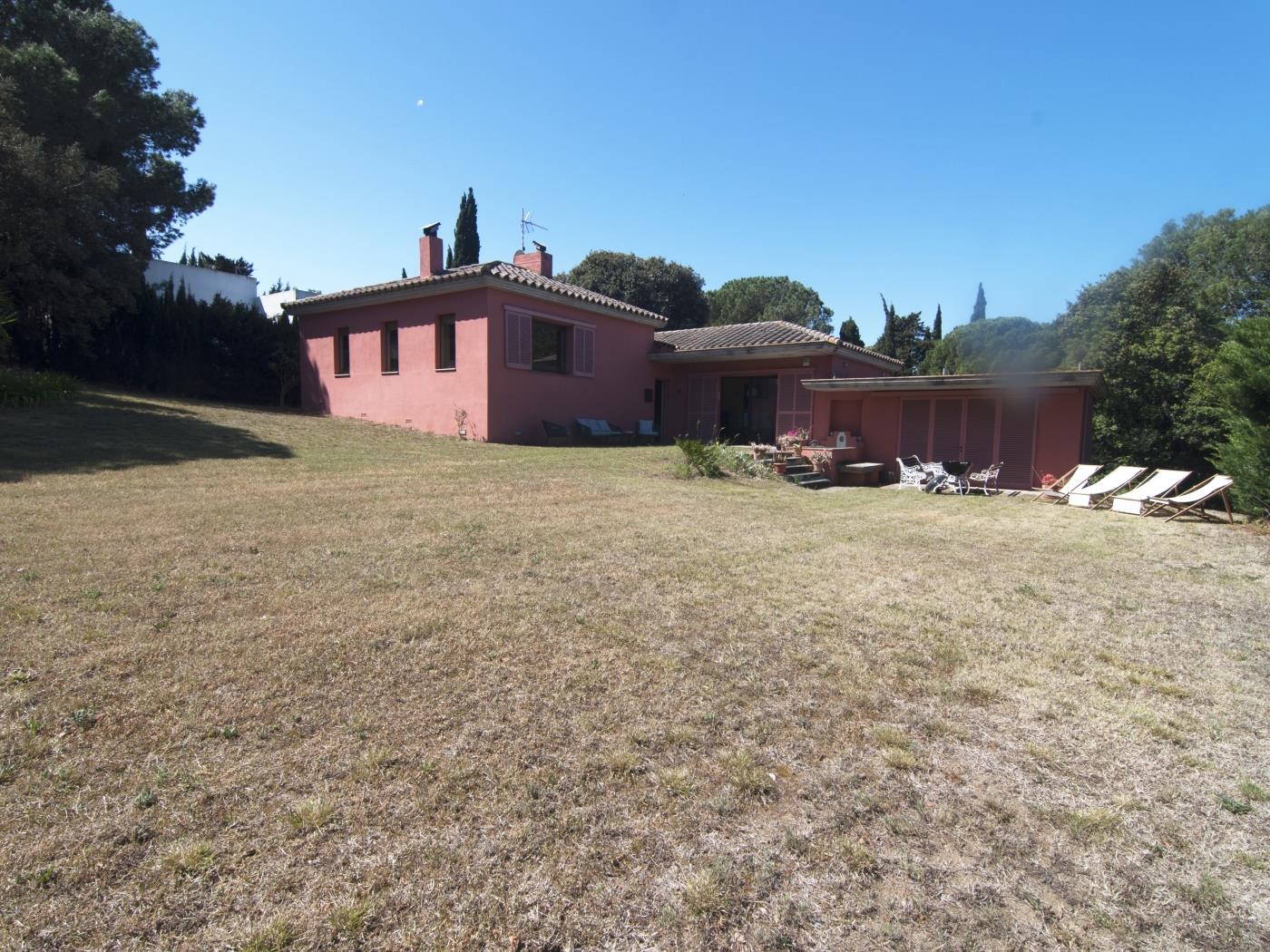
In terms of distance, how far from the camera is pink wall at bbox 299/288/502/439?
15.3m

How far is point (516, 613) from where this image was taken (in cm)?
420

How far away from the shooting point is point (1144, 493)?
1045cm

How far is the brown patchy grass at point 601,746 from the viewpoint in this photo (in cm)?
199

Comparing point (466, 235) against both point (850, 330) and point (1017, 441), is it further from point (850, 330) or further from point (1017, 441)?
point (1017, 441)

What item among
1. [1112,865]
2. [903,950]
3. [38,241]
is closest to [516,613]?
[903,950]

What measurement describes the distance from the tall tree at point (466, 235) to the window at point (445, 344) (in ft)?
69.7

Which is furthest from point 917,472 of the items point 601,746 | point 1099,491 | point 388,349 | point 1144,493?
point 388,349

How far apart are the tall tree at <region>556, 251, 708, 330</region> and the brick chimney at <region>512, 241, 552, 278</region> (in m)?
15.6

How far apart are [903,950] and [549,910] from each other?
1.03 meters

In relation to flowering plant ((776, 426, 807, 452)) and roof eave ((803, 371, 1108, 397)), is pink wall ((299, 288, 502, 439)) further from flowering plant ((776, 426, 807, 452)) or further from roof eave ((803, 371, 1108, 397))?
roof eave ((803, 371, 1108, 397))

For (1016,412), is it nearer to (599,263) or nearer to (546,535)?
(546,535)

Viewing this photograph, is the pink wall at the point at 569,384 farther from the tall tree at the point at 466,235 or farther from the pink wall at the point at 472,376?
the tall tree at the point at 466,235

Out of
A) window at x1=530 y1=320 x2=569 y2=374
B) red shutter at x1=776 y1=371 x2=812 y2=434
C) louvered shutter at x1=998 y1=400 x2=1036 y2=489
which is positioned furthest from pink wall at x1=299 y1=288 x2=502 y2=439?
louvered shutter at x1=998 y1=400 x2=1036 y2=489

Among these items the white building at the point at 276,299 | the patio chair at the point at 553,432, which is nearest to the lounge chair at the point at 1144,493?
the patio chair at the point at 553,432
